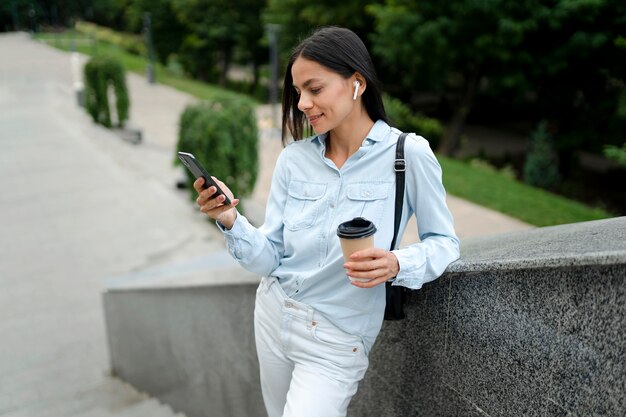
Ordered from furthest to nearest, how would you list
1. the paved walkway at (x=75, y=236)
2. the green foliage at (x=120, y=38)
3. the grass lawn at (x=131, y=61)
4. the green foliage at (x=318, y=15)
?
the green foliage at (x=120, y=38) → the grass lawn at (x=131, y=61) → the green foliage at (x=318, y=15) → the paved walkway at (x=75, y=236)

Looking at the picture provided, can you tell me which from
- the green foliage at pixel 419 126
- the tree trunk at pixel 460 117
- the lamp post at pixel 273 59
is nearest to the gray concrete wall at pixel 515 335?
the green foliage at pixel 419 126

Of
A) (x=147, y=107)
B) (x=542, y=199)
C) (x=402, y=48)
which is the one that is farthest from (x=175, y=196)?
(x=147, y=107)

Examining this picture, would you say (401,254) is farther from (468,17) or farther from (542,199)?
(468,17)

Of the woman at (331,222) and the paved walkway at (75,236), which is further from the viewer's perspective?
the paved walkway at (75,236)

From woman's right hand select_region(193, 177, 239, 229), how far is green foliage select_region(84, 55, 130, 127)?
13.4 meters

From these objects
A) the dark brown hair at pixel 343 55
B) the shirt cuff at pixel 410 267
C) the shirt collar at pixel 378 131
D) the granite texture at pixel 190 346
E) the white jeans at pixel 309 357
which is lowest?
the granite texture at pixel 190 346

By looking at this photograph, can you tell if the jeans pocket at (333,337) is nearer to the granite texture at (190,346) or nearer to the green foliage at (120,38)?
the granite texture at (190,346)

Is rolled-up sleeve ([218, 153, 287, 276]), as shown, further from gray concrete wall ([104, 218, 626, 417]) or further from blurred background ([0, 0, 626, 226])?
blurred background ([0, 0, 626, 226])

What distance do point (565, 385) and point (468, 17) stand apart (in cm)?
1251

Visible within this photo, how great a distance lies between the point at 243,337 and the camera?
118 inches

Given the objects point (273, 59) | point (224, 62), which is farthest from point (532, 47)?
point (224, 62)

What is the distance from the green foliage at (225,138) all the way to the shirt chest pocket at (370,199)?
6.03 meters

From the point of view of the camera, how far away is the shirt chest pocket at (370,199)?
5.74 ft

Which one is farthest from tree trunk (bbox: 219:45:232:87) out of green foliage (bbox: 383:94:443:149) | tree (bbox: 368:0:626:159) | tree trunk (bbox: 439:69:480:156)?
tree trunk (bbox: 439:69:480:156)
